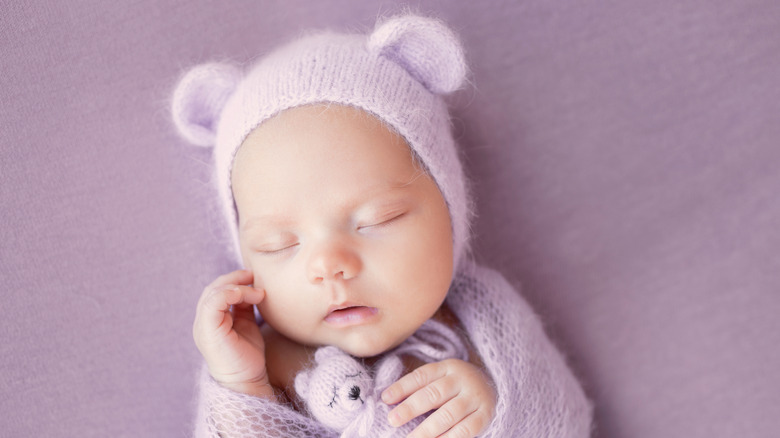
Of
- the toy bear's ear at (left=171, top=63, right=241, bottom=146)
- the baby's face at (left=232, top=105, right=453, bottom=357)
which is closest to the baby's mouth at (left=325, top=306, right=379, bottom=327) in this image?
the baby's face at (left=232, top=105, right=453, bottom=357)

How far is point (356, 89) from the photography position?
1236 millimetres

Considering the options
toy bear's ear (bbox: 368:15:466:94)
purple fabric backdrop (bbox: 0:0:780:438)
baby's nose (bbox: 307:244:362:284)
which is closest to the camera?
baby's nose (bbox: 307:244:362:284)

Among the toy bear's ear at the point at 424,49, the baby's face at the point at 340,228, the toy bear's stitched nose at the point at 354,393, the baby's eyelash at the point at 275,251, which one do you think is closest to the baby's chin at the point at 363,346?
the baby's face at the point at 340,228

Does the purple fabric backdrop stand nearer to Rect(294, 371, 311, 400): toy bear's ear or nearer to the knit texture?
the knit texture

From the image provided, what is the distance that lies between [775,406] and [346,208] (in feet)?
3.98

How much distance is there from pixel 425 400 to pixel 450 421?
62 millimetres

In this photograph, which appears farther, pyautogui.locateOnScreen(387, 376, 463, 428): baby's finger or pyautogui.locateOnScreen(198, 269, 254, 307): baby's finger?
pyautogui.locateOnScreen(198, 269, 254, 307): baby's finger

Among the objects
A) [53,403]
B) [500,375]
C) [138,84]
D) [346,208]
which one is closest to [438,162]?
[346,208]

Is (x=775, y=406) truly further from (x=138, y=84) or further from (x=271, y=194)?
(x=138, y=84)

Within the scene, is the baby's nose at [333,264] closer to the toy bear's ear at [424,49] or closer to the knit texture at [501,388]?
the knit texture at [501,388]

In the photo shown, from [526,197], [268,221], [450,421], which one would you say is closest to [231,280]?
[268,221]

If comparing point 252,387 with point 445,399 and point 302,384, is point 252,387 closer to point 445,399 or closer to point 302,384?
point 302,384

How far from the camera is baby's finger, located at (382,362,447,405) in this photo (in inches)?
47.3

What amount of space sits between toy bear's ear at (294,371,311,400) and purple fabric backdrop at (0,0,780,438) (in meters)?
0.37
